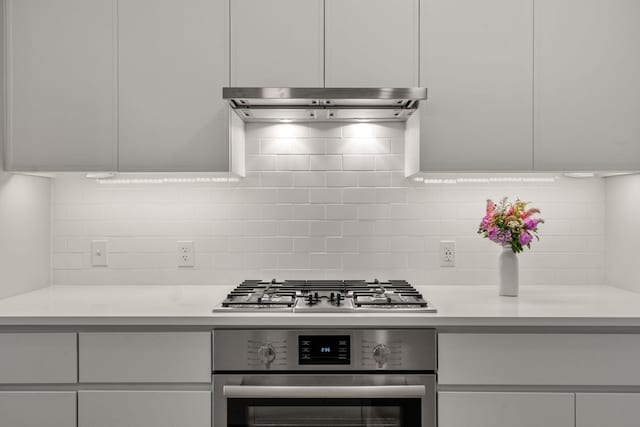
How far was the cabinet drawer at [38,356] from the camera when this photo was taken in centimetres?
174

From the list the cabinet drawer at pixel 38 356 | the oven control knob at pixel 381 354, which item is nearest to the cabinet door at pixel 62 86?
the cabinet drawer at pixel 38 356

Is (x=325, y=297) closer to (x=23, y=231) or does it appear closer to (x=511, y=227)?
(x=511, y=227)

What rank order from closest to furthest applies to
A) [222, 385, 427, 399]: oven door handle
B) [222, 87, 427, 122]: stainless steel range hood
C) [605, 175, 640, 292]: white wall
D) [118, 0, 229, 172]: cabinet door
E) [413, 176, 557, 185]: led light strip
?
[222, 385, 427, 399]: oven door handle < [222, 87, 427, 122]: stainless steel range hood < [118, 0, 229, 172]: cabinet door < [605, 175, 640, 292]: white wall < [413, 176, 557, 185]: led light strip

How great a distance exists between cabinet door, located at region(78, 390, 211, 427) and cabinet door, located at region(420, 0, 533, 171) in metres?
1.22

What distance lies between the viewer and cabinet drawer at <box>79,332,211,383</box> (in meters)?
1.73

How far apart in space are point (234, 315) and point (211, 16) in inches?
46.6

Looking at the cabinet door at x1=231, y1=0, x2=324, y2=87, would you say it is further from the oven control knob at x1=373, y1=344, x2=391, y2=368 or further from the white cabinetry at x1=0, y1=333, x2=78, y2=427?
the white cabinetry at x1=0, y1=333, x2=78, y2=427

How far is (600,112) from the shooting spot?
2.02m

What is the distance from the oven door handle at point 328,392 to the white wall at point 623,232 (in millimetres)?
1176

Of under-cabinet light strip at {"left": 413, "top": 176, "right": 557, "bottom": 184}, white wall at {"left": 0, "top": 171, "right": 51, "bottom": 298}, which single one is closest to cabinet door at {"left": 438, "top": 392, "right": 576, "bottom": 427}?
under-cabinet light strip at {"left": 413, "top": 176, "right": 557, "bottom": 184}

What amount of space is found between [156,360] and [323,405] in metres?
0.59

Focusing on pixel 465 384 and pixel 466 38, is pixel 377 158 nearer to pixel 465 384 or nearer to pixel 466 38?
pixel 466 38

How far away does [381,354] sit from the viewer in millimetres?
1711

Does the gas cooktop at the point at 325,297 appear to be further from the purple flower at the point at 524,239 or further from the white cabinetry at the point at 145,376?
the purple flower at the point at 524,239
